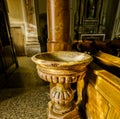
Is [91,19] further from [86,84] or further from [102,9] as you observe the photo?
[86,84]

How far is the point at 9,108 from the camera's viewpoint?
4.46 feet

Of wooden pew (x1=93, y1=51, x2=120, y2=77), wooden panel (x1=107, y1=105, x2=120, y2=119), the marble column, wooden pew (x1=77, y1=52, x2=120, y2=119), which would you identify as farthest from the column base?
the marble column

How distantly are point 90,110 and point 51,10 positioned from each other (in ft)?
3.24

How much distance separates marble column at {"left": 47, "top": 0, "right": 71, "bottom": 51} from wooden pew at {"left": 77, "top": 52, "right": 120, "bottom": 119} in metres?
0.35

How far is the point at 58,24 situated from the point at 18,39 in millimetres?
3231

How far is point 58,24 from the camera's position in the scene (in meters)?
1.01

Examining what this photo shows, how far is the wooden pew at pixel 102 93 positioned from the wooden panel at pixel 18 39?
3239 millimetres

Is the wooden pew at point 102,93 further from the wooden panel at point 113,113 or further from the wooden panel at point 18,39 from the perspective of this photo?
the wooden panel at point 18,39

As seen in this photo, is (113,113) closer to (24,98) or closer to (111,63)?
(111,63)

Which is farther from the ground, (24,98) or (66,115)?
(66,115)

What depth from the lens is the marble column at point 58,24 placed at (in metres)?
0.96

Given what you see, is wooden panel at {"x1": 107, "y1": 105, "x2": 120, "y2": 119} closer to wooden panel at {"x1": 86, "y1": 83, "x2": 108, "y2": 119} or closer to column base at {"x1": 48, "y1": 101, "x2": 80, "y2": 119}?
wooden panel at {"x1": 86, "y1": 83, "x2": 108, "y2": 119}

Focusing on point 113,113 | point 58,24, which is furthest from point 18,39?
point 113,113

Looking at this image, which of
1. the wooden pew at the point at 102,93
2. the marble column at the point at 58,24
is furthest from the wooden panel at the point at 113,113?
the marble column at the point at 58,24
